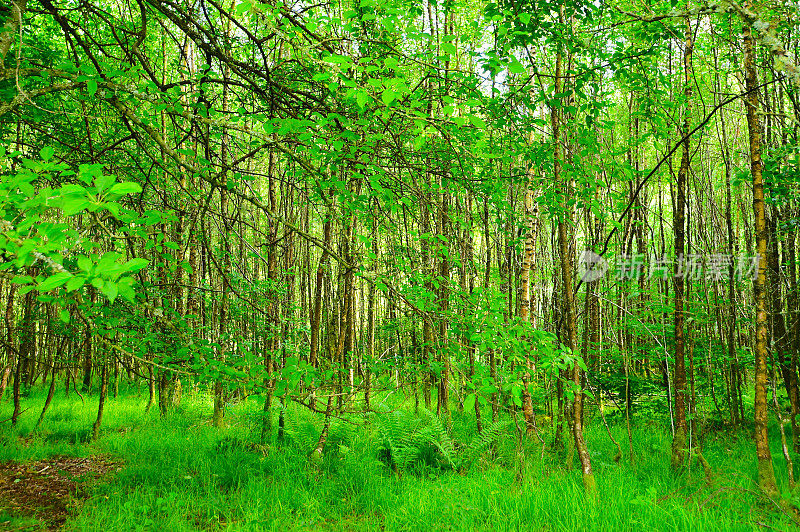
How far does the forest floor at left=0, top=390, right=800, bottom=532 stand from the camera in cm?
343

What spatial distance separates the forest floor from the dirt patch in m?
0.02

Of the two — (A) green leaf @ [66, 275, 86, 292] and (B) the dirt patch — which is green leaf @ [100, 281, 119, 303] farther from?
(B) the dirt patch

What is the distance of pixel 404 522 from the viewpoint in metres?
3.49

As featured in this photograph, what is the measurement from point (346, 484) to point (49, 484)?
2.92 metres

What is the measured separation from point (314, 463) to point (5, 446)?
154 inches

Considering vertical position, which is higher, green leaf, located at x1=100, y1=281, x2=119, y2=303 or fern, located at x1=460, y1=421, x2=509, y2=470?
green leaf, located at x1=100, y1=281, x2=119, y2=303

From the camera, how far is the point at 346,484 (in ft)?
13.9

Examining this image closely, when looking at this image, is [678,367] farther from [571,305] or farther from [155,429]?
[155,429]

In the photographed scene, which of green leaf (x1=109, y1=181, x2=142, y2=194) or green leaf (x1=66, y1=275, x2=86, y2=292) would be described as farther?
Answer: green leaf (x1=109, y1=181, x2=142, y2=194)

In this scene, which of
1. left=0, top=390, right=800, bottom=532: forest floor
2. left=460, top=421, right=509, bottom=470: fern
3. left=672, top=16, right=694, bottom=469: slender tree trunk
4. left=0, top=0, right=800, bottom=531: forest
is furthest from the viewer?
left=460, top=421, right=509, bottom=470: fern

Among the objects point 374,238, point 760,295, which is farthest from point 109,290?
point 760,295

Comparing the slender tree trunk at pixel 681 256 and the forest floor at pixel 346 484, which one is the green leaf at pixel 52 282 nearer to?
the forest floor at pixel 346 484

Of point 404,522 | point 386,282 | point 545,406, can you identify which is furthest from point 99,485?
point 545,406

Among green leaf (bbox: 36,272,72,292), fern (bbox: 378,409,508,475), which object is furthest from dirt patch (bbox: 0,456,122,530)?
green leaf (bbox: 36,272,72,292)
